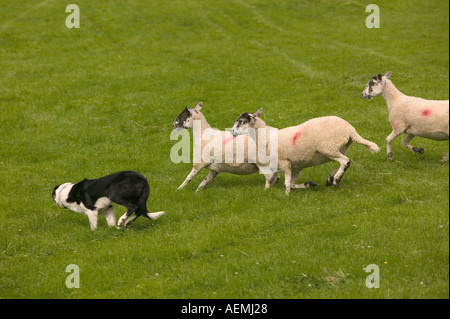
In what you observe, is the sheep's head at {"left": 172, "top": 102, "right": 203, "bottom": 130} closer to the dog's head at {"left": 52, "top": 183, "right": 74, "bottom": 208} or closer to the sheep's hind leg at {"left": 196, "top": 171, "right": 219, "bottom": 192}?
the sheep's hind leg at {"left": 196, "top": 171, "right": 219, "bottom": 192}

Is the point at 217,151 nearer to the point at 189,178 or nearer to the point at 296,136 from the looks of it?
the point at 189,178

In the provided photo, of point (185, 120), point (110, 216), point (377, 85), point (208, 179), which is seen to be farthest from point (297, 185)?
point (110, 216)

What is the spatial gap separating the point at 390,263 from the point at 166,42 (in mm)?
26225

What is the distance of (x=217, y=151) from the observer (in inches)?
554

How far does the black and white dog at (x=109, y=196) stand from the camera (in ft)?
38.3

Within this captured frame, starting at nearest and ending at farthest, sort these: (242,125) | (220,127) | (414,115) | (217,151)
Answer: (242,125), (414,115), (217,151), (220,127)

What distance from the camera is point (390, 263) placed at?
365 inches

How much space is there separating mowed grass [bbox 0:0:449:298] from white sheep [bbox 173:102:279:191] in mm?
530

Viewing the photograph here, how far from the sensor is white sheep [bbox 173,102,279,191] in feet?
45.6

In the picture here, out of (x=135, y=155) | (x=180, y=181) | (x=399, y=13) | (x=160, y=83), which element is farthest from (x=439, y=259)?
(x=399, y=13)

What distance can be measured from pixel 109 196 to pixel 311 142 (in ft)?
15.1

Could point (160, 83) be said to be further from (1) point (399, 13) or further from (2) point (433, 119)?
(1) point (399, 13)

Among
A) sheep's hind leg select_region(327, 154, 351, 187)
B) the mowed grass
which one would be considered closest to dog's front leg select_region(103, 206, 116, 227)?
the mowed grass

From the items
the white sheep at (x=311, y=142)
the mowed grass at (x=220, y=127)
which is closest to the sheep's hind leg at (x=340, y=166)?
the white sheep at (x=311, y=142)
